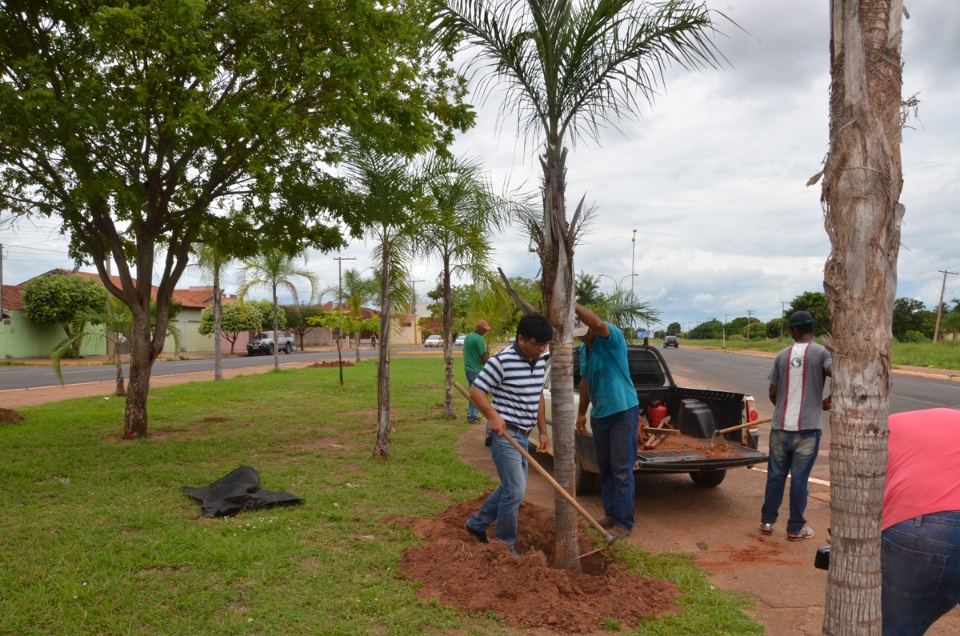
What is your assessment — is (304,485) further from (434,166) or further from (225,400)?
(225,400)

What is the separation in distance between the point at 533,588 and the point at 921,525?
2.35 m

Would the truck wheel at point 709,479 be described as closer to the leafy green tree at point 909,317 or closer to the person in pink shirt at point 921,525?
the person in pink shirt at point 921,525

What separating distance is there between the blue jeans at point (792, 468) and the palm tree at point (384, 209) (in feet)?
14.6

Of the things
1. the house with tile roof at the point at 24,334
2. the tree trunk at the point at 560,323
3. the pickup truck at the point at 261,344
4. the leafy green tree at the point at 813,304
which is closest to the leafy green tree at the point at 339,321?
the house with tile roof at the point at 24,334

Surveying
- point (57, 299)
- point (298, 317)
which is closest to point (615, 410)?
point (57, 299)

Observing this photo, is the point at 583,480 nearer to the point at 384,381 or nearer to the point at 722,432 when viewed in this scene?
the point at 722,432

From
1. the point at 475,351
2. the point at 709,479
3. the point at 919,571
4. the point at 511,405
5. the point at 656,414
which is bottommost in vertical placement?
the point at 709,479

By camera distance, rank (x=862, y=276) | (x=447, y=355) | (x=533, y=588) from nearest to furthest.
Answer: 1. (x=862, y=276)
2. (x=533, y=588)
3. (x=447, y=355)

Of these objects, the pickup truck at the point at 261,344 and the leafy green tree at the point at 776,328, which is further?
the leafy green tree at the point at 776,328

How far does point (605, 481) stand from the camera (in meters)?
5.66

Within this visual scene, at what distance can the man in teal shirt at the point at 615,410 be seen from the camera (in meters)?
5.36

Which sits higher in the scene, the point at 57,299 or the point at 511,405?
the point at 57,299

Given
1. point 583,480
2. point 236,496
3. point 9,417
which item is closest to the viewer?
point 236,496

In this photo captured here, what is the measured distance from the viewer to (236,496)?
577cm
